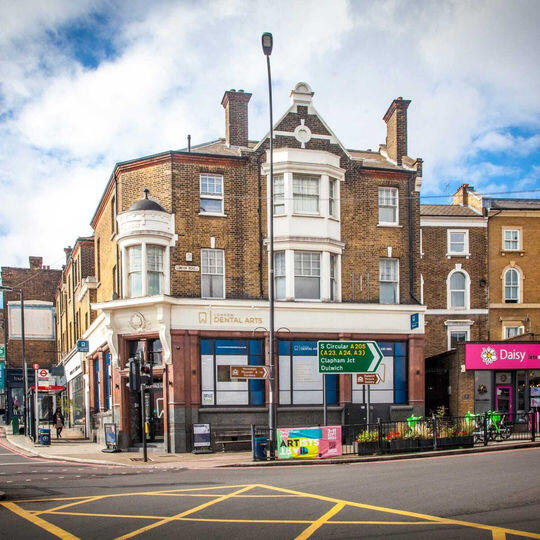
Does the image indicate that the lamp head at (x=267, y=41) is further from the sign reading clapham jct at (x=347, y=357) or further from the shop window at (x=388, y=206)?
the shop window at (x=388, y=206)

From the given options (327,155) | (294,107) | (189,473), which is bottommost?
(189,473)

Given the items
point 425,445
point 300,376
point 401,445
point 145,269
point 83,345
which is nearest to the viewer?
point 401,445

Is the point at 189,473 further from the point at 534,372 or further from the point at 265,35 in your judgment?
the point at 534,372

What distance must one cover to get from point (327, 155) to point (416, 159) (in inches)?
173

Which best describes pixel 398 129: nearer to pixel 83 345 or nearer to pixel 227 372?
pixel 227 372

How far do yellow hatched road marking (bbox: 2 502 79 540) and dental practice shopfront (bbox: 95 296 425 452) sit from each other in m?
13.1

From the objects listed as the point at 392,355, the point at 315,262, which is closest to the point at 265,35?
the point at 315,262

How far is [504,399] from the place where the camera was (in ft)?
101

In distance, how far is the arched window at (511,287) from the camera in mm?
36000

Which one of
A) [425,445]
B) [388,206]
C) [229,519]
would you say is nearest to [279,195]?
[388,206]

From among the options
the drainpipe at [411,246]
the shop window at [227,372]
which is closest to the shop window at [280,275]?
the shop window at [227,372]

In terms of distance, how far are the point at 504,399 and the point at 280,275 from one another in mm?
11697

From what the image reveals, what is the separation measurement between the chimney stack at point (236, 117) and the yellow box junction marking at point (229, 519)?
17049 millimetres

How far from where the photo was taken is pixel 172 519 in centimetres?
1105
